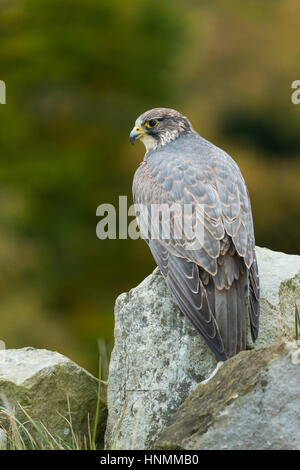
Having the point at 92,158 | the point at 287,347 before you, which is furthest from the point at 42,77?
the point at 287,347

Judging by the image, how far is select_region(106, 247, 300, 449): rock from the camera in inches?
172

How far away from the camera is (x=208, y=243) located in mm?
4508

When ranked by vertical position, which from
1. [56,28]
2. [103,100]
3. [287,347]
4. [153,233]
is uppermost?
[56,28]

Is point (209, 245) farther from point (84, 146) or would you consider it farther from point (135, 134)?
point (84, 146)

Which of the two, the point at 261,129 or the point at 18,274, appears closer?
the point at 18,274

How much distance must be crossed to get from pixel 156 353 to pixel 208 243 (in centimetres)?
69

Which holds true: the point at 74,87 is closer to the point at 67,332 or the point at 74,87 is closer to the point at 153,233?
the point at 67,332

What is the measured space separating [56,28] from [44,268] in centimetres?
469

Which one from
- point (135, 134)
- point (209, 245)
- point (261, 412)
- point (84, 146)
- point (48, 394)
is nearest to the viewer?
point (261, 412)

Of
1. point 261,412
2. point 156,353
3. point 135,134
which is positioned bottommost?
point 261,412

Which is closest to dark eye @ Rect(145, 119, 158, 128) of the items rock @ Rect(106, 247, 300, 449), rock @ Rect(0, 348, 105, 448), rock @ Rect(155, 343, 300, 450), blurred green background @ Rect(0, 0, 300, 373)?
rock @ Rect(106, 247, 300, 449)

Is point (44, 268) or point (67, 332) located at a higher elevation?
point (44, 268)

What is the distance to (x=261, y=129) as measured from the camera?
708 inches

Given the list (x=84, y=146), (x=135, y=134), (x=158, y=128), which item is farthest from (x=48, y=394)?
(x=84, y=146)
